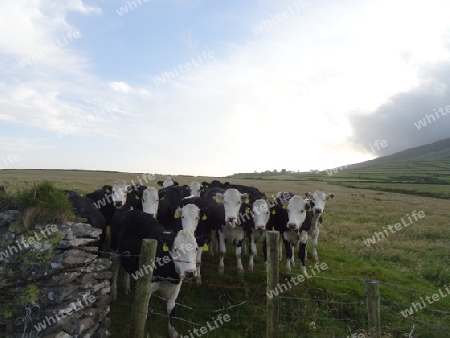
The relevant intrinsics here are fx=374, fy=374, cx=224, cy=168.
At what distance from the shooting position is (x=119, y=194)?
13906 mm

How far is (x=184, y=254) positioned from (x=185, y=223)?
326cm

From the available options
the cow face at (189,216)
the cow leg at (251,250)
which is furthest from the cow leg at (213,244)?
the cow face at (189,216)

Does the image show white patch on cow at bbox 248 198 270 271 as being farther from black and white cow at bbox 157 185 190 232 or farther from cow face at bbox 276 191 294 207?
black and white cow at bbox 157 185 190 232

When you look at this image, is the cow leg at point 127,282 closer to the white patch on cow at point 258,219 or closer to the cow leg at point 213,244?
the white patch on cow at point 258,219

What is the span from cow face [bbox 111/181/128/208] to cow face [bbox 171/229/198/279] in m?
5.73

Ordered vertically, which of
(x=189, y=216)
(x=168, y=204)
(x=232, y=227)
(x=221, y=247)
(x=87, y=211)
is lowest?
(x=221, y=247)

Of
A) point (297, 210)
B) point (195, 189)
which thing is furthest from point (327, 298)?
point (195, 189)

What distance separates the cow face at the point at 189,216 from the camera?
11.2 metres

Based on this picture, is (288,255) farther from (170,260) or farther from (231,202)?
(170,260)

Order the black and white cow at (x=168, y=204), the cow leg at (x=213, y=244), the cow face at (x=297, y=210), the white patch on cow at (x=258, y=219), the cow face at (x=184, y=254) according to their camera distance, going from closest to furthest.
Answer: the cow face at (x=184, y=254), the white patch on cow at (x=258, y=219), the cow face at (x=297, y=210), the cow leg at (x=213, y=244), the black and white cow at (x=168, y=204)

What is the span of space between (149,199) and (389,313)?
8431 mm

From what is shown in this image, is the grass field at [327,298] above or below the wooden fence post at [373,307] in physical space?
below

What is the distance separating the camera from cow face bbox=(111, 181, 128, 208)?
13.4 metres

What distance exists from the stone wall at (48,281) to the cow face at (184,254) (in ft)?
5.36
